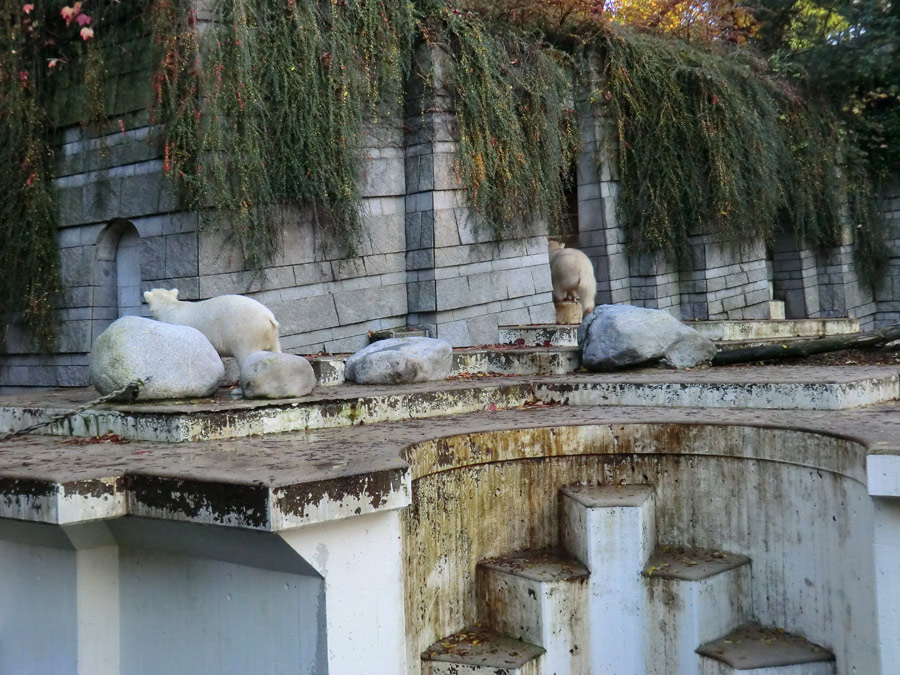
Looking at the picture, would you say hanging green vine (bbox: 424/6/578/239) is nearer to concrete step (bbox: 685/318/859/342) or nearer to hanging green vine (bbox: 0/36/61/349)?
concrete step (bbox: 685/318/859/342)

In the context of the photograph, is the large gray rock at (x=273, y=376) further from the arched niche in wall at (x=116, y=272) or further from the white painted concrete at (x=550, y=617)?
the arched niche in wall at (x=116, y=272)

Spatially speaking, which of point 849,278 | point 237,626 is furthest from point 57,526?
point 849,278

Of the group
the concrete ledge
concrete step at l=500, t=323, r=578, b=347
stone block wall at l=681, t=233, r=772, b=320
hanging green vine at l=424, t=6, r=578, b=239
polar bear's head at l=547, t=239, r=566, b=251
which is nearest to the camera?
the concrete ledge

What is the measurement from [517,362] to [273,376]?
2.39 metres

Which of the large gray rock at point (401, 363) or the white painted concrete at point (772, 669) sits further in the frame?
the large gray rock at point (401, 363)

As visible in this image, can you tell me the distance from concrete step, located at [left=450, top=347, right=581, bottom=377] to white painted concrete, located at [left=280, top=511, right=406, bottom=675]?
331 cm

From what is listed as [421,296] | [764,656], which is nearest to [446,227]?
[421,296]

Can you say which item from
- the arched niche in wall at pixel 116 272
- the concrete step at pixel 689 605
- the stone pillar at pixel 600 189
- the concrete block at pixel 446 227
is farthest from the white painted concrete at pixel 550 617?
the stone pillar at pixel 600 189

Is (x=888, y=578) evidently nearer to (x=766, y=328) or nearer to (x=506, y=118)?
(x=506, y=118)

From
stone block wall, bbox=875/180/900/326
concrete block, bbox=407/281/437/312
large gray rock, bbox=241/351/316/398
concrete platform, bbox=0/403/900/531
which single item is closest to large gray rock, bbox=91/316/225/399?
large gray rock, bbox=241/351/316/398

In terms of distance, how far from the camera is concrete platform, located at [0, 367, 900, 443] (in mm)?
4703

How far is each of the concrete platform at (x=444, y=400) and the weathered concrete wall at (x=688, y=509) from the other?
835mm

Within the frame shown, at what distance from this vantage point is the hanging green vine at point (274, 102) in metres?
7.46

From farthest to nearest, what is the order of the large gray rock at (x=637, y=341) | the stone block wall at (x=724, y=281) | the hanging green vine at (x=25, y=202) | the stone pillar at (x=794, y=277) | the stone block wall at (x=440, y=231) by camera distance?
the stone pillar at (x=794, y=277) < the stone block wall at (x=724, y=281) < the stone block wall at (x=440, y=231) < the hanging green vine at (x=25, y=202) < the large gray rock at (x=637, y=341)
